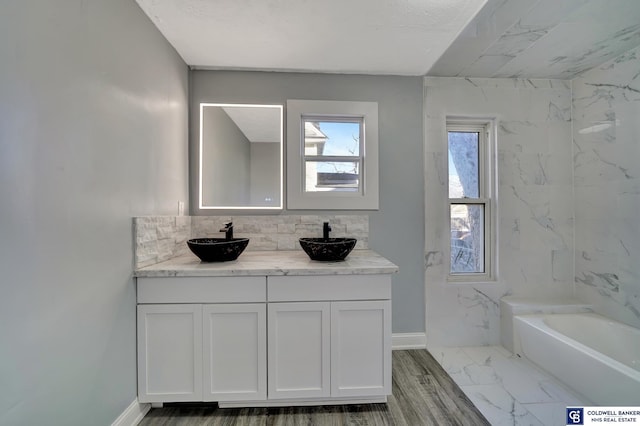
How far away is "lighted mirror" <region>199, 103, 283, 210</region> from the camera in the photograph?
223 centimetres

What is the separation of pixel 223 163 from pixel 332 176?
96 centimetres

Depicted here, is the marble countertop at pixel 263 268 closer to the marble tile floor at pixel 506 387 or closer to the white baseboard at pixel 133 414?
the white baseboard at pixel 133 414

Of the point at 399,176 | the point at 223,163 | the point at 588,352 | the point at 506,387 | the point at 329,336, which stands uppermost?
the point at 223,163

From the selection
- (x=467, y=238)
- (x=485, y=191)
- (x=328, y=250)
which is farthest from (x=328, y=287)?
(x=485, y=191)

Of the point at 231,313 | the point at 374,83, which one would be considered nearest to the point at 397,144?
the point at 374,83

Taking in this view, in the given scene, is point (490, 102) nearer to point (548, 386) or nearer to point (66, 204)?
point (548, 386)

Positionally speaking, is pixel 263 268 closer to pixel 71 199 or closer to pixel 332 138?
pixel 71 199

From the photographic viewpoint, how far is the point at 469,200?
2447 mm

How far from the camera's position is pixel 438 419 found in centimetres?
153

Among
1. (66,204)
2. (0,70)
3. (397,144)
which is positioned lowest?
(66,204)

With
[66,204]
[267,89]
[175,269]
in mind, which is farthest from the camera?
[267,89]

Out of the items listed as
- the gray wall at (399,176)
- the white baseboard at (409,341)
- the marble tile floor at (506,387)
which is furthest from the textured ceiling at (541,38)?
the marble tile floor at (506,387)

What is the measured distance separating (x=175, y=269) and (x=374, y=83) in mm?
2153

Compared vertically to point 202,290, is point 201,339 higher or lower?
lower
